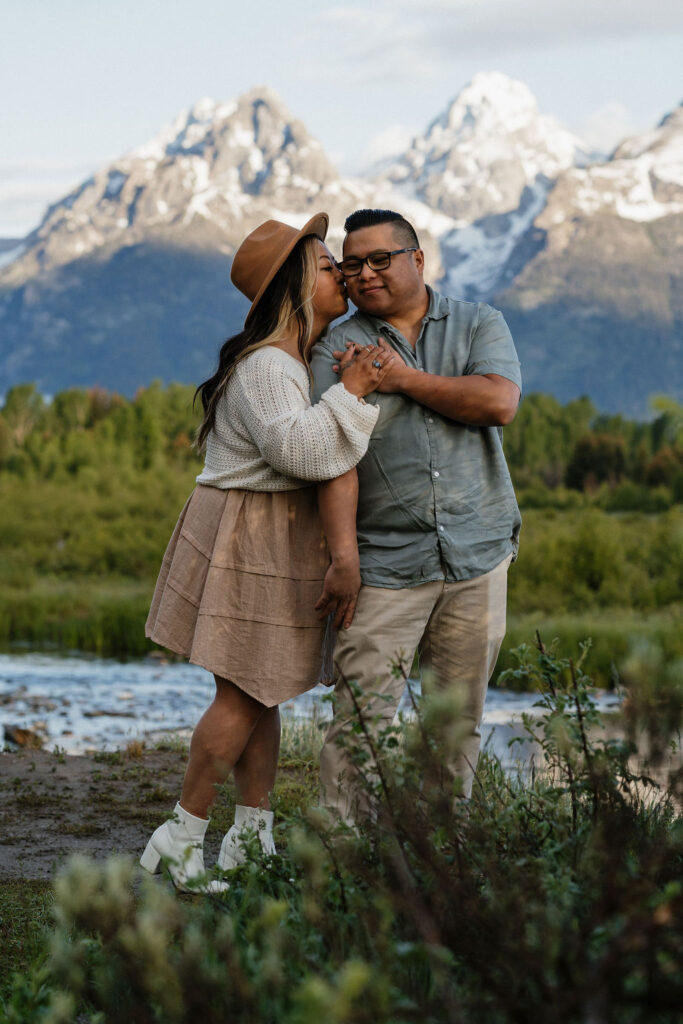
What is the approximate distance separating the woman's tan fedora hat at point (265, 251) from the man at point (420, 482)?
0.18 meters

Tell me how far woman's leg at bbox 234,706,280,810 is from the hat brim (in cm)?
138

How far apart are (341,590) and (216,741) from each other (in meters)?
0.69

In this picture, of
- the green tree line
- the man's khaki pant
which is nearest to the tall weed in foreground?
the man's khaki pant

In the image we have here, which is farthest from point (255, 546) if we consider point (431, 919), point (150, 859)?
point (431, 919)

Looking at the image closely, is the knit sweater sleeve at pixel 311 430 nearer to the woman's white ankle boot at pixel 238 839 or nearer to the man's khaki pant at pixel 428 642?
the man's khaki pant at pixel 428 642

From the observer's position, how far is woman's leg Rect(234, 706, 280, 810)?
12.9 ft

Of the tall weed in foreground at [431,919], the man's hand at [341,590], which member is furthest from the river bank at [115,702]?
the tall weed in foreground at [431,919]

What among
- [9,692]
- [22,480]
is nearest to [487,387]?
[9,692]

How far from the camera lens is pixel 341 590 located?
3.47m

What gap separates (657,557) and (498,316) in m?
25.6

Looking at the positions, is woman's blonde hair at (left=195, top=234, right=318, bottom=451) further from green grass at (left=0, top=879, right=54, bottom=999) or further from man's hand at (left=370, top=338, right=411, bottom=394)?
green grass at (left=0, top=879, right=54, bottom=999)

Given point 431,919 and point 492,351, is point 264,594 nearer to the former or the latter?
point 492,351

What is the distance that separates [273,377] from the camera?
11.5 feet

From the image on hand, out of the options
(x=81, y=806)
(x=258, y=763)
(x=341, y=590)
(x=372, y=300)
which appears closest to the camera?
(x=341, y=590)
